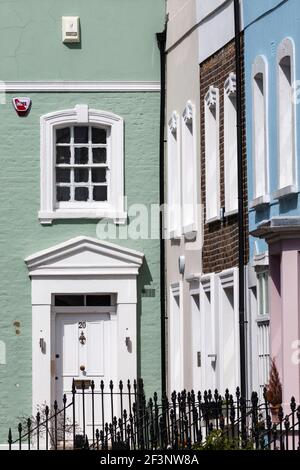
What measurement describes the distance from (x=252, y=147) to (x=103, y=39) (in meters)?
8.19

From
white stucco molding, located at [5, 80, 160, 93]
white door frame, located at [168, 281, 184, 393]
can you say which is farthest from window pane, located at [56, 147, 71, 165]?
white door frame, located at [168, 281, 184, 393]

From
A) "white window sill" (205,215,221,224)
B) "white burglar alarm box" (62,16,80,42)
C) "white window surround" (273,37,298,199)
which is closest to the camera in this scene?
"white window surround" (273,37,298,199)

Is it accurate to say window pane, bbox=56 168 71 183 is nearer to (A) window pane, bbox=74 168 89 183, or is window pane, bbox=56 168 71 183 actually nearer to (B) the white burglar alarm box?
(A) window pane, bbox=74 168 89 183

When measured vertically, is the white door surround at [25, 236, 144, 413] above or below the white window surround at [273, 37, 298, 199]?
below

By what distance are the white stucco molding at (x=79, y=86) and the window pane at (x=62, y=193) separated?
1773mm

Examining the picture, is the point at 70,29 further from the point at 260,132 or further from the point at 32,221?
the point at 260,132

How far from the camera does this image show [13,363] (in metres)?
31.2

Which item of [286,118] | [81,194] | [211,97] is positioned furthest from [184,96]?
[286,118]

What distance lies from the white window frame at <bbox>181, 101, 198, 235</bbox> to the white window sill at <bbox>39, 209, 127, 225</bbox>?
7.94 ft

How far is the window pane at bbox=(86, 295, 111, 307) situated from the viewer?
3177cm

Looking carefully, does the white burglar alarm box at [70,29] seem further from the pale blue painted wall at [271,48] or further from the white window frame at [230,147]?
the pale blue painted wall at [271,48]

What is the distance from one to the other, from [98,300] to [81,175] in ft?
7.49

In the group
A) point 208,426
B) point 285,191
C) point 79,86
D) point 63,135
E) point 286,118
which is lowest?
point 208,426

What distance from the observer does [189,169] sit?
2919 cm
